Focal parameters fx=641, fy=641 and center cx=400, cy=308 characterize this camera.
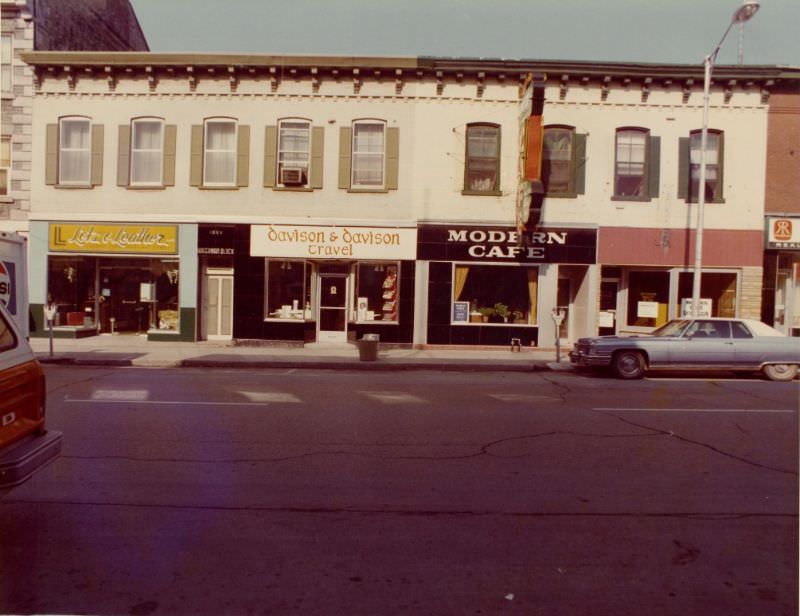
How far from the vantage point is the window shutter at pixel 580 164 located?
18.7 meters

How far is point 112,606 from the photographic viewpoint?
358cm

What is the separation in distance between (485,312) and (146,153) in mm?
11125

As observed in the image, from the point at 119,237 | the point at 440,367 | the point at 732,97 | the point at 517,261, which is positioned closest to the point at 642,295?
the point at 517,261

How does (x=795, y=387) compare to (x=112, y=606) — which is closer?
(x=112, y=606)

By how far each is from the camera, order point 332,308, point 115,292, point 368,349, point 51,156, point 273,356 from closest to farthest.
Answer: point 368,349 → point 273,356 → point 51,156 → point 332,308 → point 115,292

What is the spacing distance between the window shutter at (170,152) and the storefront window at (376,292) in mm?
6099

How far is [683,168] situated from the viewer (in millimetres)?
18781

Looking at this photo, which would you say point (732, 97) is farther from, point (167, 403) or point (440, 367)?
point (167, 403)

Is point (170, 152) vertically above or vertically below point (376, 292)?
above

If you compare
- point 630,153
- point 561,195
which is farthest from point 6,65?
point 630,153

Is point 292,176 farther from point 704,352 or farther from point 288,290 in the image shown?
point 704,352

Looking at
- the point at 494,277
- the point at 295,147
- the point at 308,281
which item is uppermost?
the point at 295,147

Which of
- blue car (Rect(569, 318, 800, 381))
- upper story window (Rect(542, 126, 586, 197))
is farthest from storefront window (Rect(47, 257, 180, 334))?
blue car (Rect(569, 318, 800, 381))

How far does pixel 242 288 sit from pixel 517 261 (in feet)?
26.5
